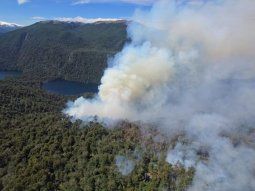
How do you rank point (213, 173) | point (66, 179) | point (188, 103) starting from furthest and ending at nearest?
point (188, 103) → point (66, 179) → point (213, 173)

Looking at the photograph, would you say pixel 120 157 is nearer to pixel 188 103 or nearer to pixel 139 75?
pixel 139 75

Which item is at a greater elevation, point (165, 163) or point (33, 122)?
point (165, 163)

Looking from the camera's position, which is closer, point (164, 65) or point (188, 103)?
point (164, 65)

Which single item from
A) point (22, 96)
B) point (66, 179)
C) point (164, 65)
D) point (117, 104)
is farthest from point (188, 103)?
point (22, 96)

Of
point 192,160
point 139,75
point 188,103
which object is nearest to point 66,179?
point 192,160

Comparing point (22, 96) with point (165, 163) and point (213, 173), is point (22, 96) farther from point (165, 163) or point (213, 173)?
point (213, 173)

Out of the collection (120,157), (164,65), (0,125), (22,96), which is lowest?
(22,96)

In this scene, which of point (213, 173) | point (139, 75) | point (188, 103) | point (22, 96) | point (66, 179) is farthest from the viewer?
point (22, 96)
